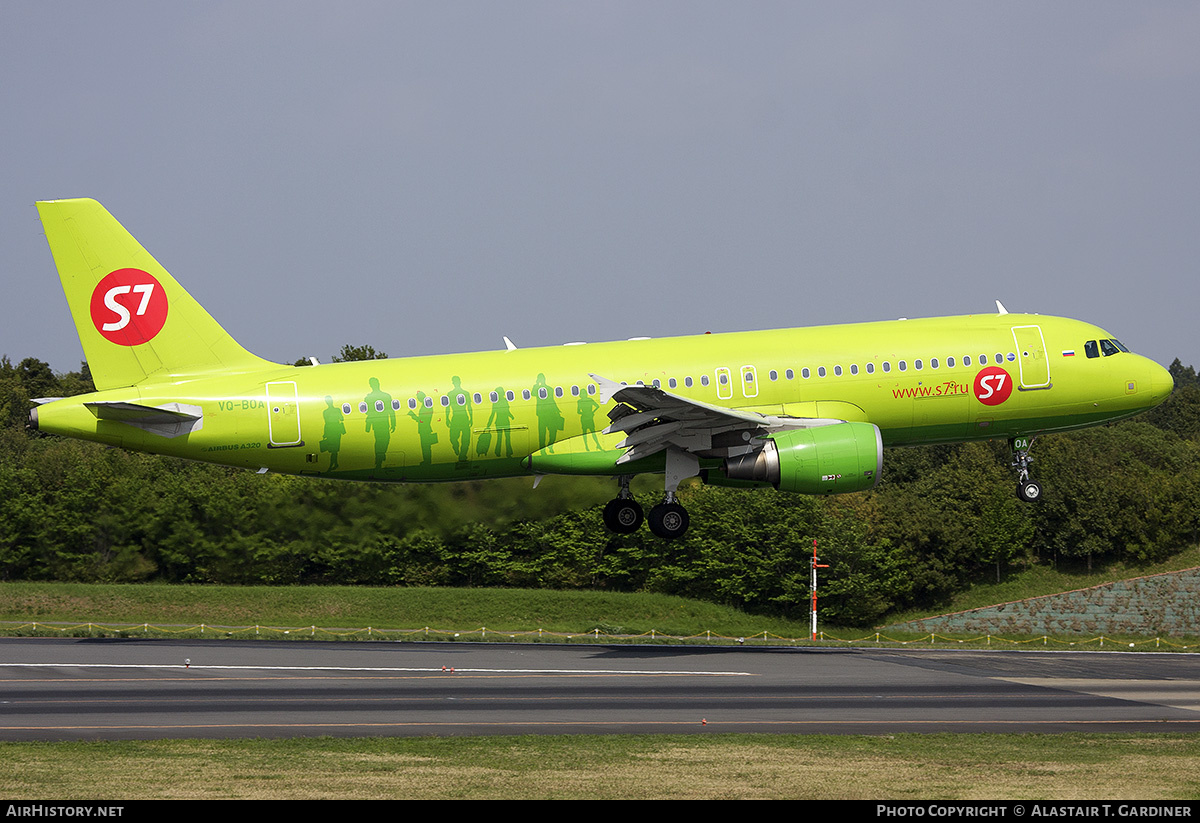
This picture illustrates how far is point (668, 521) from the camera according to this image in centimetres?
3900

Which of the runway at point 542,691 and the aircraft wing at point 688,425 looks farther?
the aircraft wing at point 688,425

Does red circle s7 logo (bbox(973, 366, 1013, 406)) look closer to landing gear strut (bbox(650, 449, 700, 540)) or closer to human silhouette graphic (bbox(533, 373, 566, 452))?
landing gear strut (bbox(650, 449, 700, 540))

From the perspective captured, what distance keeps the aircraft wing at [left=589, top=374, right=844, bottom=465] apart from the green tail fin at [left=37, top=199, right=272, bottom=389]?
40.2 feet

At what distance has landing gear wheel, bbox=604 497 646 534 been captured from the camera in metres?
40.6

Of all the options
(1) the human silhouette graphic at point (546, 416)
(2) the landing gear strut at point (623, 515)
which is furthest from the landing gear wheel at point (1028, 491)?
(1) the human silhouette graphic at point (546, 416)

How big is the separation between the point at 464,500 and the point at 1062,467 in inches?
2675

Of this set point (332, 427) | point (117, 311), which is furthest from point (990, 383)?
point (117, 311)

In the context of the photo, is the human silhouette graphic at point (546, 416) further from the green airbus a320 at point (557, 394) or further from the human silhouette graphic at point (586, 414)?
the human silhouette graphic at point (586, 414)

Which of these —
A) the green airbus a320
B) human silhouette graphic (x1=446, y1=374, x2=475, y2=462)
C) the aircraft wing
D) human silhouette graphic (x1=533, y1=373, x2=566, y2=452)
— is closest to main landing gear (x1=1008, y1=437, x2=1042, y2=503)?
the green airbus a320

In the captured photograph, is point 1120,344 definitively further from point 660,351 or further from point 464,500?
point 464,500

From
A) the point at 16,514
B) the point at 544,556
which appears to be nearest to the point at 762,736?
the point at 544,556

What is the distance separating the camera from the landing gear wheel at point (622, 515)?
40594 mm

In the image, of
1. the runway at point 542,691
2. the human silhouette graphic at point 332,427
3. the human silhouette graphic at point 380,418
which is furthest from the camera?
the human silhouette graphic at point 380,418

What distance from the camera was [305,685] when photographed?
38188 millimetres
